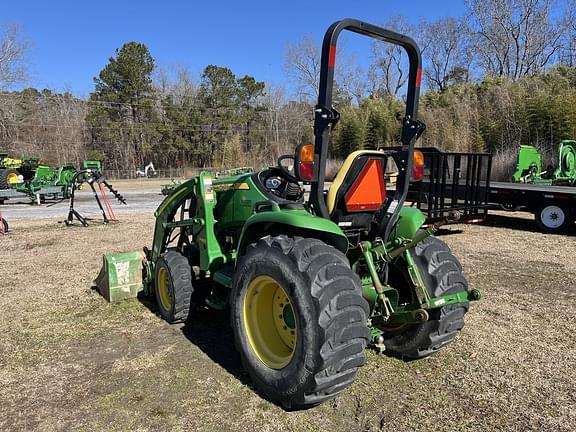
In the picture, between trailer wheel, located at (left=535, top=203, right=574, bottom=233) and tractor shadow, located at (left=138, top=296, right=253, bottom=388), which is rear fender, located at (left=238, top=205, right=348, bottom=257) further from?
trailer wheel, located at (left=535, top=203, right=574, bottom=233)

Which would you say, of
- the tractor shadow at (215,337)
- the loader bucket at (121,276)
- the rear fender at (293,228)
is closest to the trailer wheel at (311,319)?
the rear fender at (293,228)

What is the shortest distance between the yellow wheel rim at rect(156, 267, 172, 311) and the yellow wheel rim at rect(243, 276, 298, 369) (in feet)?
5.30

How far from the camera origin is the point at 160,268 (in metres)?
4.55

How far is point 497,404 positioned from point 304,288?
59.3 inches

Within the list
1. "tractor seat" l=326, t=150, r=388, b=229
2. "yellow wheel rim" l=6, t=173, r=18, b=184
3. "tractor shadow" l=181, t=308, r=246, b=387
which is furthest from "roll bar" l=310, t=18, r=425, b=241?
"yellow wheel rim" l=6, t=173, r=18, b=184

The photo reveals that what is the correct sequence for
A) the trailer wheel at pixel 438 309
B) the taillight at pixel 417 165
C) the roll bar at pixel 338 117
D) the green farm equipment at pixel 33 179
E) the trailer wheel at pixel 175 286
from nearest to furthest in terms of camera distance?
the roll bar at pixel 338 117, the trailer wheel at pixel 438 309, the taillight at pixel 417 165, the trailer wheel at pixel 175 286, the green farm equipment at pixel 33 179

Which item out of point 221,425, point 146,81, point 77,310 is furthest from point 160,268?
point 146,81

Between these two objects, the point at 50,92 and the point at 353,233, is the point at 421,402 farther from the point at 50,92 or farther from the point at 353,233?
the point at 50,92

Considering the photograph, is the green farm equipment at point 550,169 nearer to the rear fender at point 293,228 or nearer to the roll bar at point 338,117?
the roll bar at point 338,117

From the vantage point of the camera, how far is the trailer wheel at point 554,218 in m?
9.28

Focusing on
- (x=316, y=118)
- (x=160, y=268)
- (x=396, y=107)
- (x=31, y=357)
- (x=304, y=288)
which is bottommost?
(x=31, y=357)

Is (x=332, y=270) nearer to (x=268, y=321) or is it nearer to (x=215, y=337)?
(x=268, y=321)

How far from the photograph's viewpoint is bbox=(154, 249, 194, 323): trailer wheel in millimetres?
4230

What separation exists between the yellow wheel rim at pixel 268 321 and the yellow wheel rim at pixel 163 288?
1.62 metres
